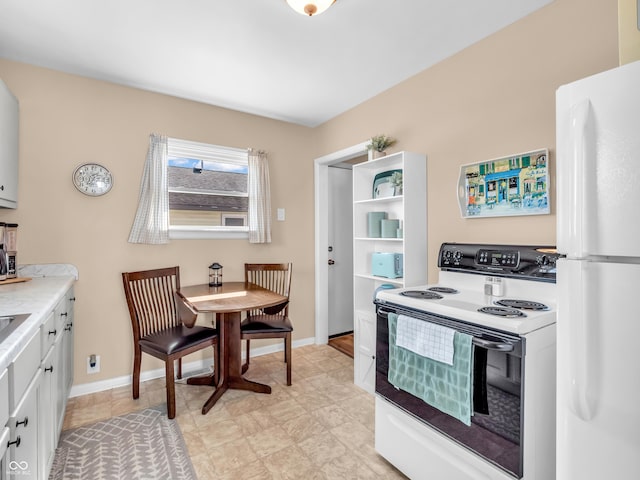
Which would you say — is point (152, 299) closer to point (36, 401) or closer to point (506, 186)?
point (36, 401)

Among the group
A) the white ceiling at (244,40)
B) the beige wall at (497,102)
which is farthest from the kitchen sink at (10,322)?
the beige wall at (497,102)

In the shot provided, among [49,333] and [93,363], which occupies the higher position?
[49,333]

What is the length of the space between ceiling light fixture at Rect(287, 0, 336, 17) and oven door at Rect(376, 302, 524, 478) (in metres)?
1.70

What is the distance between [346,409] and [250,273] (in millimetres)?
1529

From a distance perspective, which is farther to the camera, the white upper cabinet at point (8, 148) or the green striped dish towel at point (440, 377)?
the white upper cabinet at point (8, 148)

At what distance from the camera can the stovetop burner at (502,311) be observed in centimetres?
Result: 140

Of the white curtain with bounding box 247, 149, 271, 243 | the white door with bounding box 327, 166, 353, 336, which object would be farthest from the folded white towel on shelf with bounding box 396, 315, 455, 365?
the white door with bounding box 327, 166, 353, 336

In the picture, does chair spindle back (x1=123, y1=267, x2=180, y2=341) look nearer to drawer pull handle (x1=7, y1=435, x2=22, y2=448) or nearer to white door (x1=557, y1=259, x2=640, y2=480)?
drawer pull handle (x1=7, y1=435, x2=22, y2=448)

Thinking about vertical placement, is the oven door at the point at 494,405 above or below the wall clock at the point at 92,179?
below

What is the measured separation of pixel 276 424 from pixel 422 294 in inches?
51.7

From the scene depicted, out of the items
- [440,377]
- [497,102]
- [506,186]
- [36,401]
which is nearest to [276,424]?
[440,377]

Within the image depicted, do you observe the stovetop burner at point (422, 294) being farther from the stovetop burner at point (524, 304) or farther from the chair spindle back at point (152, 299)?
the chair spindle back at point (152, 299)

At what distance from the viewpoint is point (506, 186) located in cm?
197

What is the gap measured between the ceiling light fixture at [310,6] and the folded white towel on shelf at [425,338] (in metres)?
1.68
